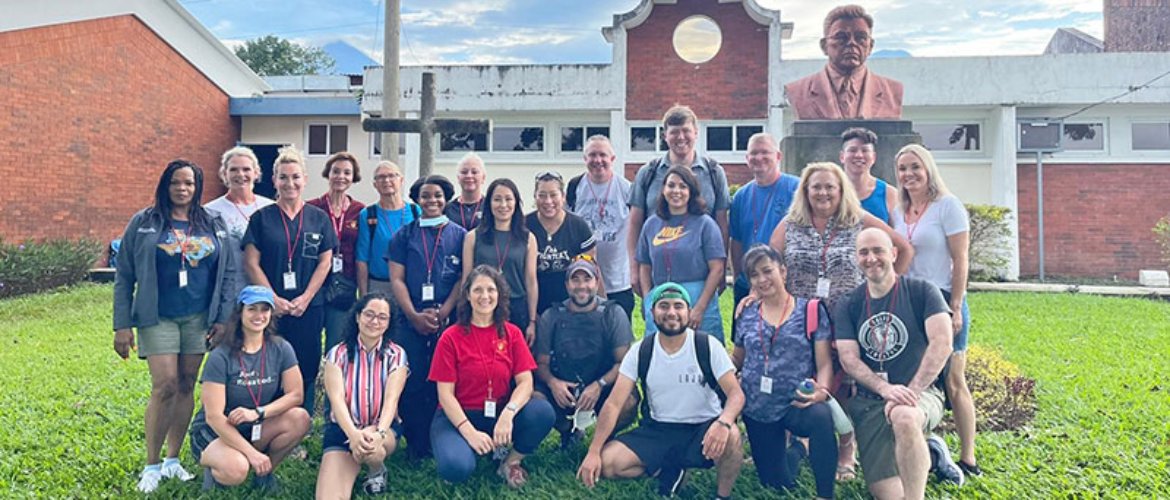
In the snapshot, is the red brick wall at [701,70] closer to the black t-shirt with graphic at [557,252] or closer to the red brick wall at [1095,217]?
→ the red brick wall at [1095,217]

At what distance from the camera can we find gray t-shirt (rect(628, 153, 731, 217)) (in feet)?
14.2

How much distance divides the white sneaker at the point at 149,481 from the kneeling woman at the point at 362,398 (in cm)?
92

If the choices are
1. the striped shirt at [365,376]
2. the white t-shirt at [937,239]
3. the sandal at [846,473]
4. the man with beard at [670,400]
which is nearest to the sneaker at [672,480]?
the man with beard at [670,400]

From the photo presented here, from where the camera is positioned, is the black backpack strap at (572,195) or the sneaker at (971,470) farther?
the black backpack strap at (572,195)

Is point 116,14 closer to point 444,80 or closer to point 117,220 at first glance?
point 117,220

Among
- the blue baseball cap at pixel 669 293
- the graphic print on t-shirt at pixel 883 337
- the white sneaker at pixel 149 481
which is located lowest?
the white sneaker at pixel 149 481

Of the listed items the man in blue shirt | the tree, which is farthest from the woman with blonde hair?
the tree

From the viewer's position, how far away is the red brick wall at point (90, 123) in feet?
40.4

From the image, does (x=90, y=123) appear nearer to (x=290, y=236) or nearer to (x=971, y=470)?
(x=290, y=236)

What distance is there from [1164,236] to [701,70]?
956 centimetres

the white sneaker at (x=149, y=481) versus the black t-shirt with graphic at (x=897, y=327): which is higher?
the black t-shirt with graphic at (x=897, y=327)

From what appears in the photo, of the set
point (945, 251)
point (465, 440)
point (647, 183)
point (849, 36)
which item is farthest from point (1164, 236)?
point (465, 440)

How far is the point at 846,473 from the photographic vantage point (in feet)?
12.0

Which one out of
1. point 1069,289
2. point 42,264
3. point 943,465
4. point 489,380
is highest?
point 42,264
